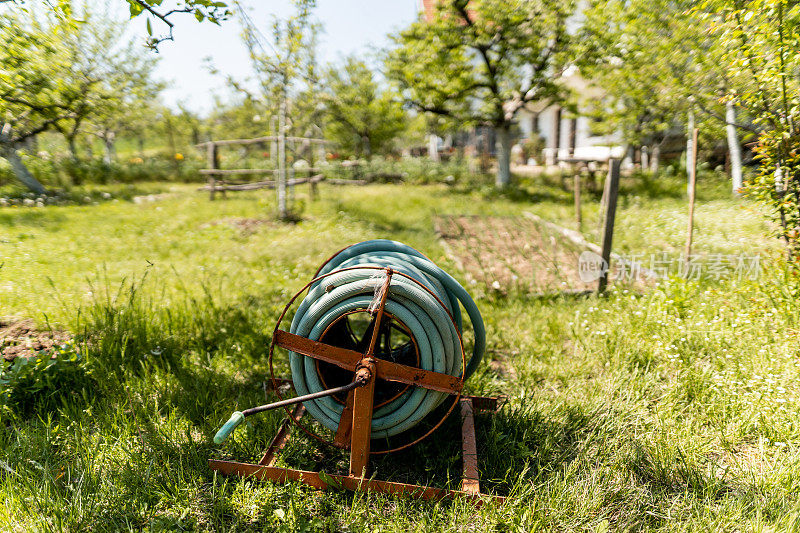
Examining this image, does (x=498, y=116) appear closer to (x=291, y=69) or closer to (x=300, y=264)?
(x=291, y=69)

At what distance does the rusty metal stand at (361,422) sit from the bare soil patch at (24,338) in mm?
1875

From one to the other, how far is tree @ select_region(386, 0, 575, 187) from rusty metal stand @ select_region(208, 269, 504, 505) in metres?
12.0

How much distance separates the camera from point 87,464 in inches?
94.5

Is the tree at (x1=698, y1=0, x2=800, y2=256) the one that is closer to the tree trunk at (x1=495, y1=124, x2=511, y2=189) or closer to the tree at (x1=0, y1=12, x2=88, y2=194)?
the tree at (x1=0, y1=12, x2=88, y2=194)

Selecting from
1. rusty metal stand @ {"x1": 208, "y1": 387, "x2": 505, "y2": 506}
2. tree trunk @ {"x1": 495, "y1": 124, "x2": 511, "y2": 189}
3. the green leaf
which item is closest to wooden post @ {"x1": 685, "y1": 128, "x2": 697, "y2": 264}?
rusty metal stand @ {"x1": 208, "y1": 387, "x2": 505, "y2": 506}

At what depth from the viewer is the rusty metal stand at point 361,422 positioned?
232 centimetres

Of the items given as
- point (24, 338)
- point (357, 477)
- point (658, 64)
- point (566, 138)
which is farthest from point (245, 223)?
point (566, 138)

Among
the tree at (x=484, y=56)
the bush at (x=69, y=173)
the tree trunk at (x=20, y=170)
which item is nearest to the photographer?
the tree trunk at (x=20, y=170)

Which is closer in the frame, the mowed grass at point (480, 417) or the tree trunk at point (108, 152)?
the mowed grass at point (480, 417)

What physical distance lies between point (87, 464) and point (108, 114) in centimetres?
433

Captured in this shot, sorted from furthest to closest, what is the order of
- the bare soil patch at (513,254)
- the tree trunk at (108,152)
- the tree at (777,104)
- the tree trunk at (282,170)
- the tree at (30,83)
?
the tree trunk at (108,152) < the tree trunk at (282,170) < the bare soil patch at (513,254) < the tree at (777,104) < the tree at (30,83)

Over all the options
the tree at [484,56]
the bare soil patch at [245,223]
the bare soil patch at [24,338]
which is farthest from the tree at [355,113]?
the bare soil patch at [24,338]

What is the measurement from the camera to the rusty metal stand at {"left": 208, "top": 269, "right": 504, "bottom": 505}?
2322 millimetres

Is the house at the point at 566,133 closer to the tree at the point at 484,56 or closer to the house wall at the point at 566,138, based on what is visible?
the house wall at the point at 566,138
